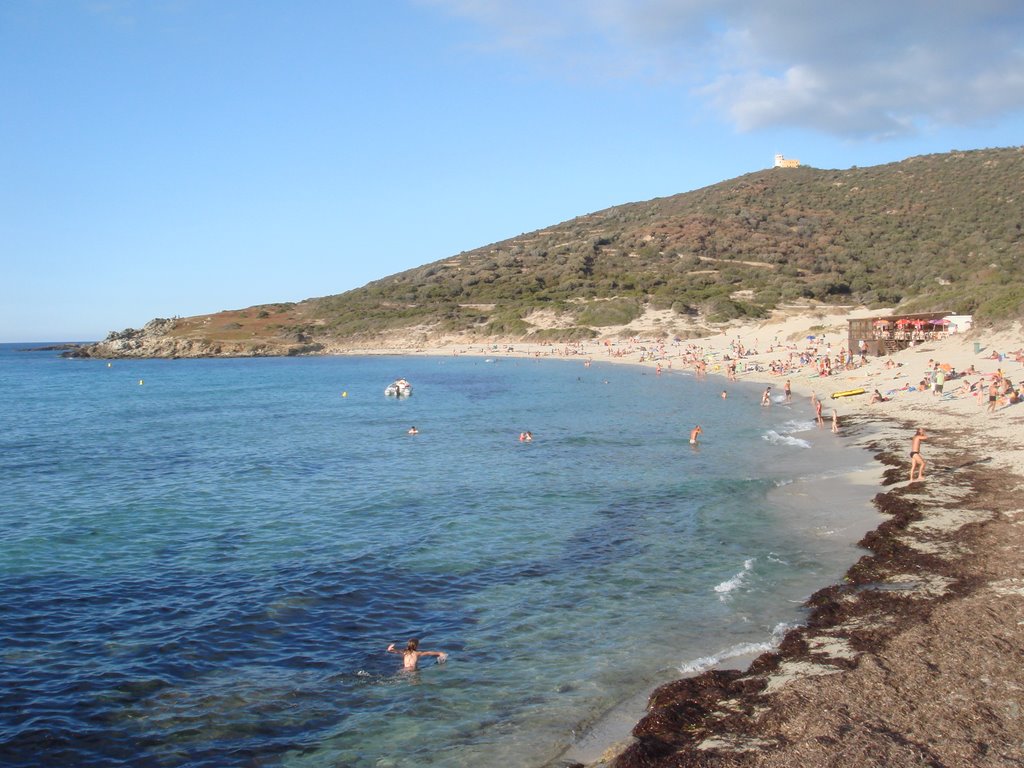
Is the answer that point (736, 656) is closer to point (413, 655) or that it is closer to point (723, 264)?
point (413, 655)

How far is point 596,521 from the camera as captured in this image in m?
18.2

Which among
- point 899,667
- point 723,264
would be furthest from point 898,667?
point 723,264

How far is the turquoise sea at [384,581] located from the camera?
351 inches

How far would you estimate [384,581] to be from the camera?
46.0 feet

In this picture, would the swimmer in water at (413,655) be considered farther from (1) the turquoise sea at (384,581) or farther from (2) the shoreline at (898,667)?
(2) the shoreline at (898,667)

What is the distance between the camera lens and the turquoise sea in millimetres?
8906

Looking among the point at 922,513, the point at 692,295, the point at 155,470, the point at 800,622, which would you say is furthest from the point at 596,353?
the point at 800,622

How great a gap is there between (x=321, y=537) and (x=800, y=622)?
10.4 metres

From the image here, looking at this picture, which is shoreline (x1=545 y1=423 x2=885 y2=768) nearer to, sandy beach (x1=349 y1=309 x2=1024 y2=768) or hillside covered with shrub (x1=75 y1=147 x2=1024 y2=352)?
sandy beach (x1=349 y1=309 x2=1024 y2=768)

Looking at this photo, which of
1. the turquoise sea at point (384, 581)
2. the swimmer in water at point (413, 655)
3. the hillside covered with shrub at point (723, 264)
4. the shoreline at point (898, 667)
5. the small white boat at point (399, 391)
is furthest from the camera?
the hillside covered with shrub at point (723, 264)

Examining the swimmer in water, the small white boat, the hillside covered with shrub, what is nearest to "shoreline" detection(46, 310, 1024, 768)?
the swimmer in water

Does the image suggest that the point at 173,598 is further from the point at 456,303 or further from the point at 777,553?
the point at 456,303

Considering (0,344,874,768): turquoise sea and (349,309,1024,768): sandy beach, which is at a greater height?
(349,309,1024,768): sandy beach

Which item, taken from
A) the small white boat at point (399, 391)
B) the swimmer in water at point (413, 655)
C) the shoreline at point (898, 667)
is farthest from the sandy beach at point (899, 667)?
the small white boat at point (399, 391)
